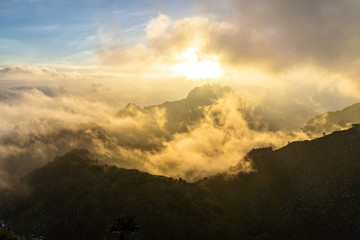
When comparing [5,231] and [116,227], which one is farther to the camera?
[116,227]

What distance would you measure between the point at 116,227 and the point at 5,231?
48974 millimetres

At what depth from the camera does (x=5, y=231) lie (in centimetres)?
13088

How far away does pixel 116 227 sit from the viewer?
154 metres

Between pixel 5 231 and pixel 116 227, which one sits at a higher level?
pixel 5 231
